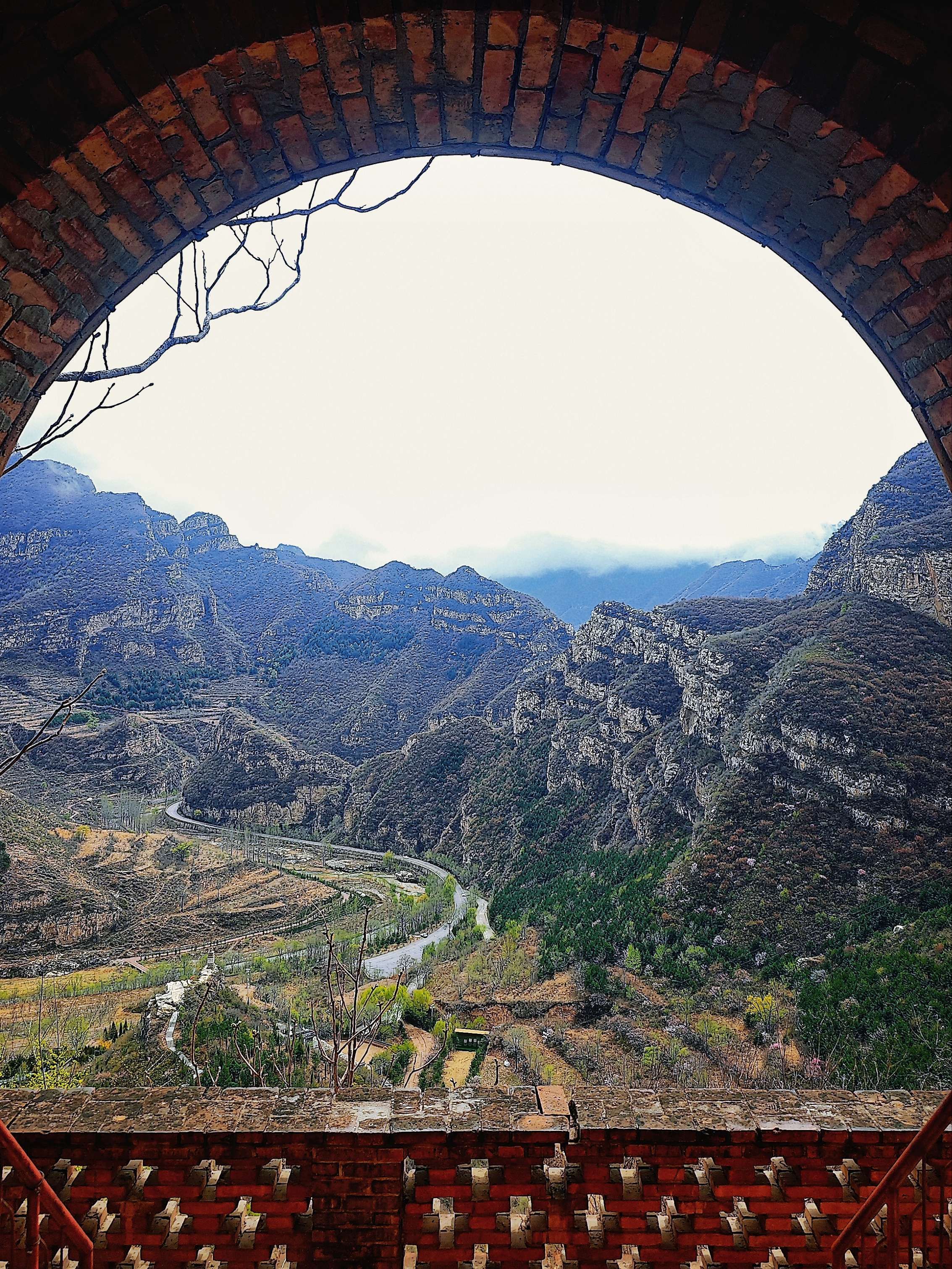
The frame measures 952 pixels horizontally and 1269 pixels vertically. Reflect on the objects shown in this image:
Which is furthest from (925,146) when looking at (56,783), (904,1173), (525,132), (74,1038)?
(56,783)

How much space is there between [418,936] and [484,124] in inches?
1162

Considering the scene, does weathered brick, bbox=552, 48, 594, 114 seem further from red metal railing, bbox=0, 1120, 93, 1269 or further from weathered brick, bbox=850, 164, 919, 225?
A: red metal railing, bbox=0, 1120, 93, 1269

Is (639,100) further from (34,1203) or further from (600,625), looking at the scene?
(600,625)

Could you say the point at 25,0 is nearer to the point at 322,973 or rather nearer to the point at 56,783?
the point at 322,973

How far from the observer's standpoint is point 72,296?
5.64 ft

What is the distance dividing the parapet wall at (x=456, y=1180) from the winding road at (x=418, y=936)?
13131mm

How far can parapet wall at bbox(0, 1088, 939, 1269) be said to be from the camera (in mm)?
2857

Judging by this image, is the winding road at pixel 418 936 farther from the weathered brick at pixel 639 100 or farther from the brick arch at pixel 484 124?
the weathered brick at pixel 639 100

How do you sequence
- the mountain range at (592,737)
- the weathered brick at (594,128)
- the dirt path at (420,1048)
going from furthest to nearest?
the mountain range at (592,737) < the dirt path at (420,1048) < the weathered brick at (594,128)

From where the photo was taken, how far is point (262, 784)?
165 ft

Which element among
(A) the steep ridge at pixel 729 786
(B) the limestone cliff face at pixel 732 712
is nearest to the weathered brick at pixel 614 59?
(A) the steep ridge at pixel 729 786

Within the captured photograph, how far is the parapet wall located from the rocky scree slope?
180 feet

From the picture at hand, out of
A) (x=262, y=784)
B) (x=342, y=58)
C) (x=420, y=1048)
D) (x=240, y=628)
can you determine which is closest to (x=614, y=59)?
(x=342, y=58)

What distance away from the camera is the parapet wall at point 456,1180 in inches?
112
